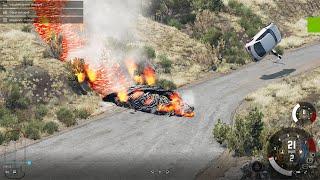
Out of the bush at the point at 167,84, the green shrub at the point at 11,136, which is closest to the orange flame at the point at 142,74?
the bush at the point at 167,84

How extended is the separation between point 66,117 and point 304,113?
14.8m

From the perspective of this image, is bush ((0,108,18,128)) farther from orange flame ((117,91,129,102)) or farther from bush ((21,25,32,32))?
bush ((21,25,32,32))

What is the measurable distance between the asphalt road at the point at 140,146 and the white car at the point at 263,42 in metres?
3.08

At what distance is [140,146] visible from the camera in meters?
22.3

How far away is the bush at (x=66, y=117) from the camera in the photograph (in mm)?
26953

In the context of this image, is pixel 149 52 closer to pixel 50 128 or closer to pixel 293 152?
pixel 50 128

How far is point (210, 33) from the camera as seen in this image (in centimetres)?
4481

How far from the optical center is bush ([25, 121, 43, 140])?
2467 centimetres

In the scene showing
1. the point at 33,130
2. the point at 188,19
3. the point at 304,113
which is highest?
the point at 304,113

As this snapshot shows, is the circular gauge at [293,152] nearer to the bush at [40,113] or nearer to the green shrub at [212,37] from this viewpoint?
the bush at [40,113]

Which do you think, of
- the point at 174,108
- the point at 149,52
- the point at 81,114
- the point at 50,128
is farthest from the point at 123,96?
the point at 149,52

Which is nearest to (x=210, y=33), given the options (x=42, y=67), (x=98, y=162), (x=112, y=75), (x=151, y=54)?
(x=151, y=54)

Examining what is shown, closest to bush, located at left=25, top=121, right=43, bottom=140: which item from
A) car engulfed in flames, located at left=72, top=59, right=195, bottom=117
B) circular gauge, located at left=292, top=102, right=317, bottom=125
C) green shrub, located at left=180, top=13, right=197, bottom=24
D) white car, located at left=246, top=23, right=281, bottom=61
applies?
car engulfed in flames, located at left=72, top=59, right=195, bottom=117

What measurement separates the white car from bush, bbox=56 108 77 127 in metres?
14.0
